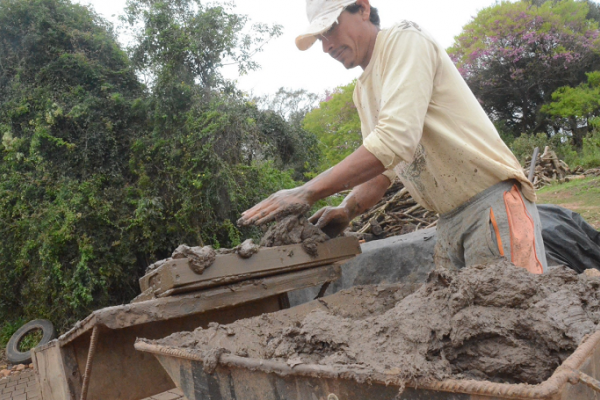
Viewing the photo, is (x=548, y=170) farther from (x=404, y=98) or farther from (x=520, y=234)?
(x=404, y=98)

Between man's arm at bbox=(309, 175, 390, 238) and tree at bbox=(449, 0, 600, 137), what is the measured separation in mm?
17671

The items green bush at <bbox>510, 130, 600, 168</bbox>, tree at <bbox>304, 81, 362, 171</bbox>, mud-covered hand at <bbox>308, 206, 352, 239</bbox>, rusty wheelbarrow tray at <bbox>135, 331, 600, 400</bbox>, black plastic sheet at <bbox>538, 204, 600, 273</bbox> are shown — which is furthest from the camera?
tree at <bbox>304, 81, 362, 171</bbox>

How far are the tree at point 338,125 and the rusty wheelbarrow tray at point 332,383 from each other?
13714 mm

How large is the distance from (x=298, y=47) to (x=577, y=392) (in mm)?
2051

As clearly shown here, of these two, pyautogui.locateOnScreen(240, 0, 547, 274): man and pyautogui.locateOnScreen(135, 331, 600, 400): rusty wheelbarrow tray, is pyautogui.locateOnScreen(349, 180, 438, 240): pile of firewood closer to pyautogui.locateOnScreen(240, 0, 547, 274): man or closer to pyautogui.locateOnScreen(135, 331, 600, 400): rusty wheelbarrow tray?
pyautogui.locateOnScreen(240, 0, 547, 274): man

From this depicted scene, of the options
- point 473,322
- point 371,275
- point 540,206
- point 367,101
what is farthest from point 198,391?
point 540,206

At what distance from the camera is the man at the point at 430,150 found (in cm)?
192

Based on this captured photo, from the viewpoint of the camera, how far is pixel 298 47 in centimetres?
242

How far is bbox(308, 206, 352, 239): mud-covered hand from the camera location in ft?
8.85

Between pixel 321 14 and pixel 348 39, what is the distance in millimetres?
185

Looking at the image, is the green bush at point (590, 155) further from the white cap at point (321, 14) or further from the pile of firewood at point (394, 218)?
the white cap at point (321, 14)

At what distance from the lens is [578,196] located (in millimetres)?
9562

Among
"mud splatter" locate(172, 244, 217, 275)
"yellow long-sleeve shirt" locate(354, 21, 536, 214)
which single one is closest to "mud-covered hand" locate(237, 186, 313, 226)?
"mud splatter" locate(172, 244, 217, 275)

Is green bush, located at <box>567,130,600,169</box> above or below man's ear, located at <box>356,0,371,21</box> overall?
below
